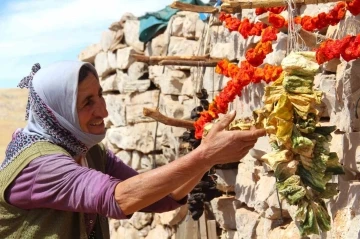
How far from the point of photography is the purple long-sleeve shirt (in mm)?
2389

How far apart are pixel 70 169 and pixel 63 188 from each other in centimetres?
7

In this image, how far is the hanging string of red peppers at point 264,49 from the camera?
10.7 ft

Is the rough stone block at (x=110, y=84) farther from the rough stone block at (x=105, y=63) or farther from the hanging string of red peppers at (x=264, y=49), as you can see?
the hanging string of red peppers at (x=264, y=49)

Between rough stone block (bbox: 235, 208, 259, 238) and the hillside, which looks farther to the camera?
the hillside

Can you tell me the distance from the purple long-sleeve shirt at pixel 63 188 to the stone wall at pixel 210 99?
53.7 inches

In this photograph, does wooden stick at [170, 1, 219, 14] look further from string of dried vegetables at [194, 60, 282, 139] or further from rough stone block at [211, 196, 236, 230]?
rough stone block at [211, 196, 236, 230]

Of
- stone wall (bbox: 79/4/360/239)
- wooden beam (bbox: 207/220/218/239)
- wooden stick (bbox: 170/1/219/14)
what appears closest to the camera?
stone wall (bbox: 79/4/360/239)

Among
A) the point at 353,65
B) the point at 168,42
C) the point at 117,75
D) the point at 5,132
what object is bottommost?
the point at 5,132

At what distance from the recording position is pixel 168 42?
7.33m

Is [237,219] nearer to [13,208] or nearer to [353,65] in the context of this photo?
[353,65]

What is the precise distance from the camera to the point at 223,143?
2365mm

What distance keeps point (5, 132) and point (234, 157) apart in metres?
27.8

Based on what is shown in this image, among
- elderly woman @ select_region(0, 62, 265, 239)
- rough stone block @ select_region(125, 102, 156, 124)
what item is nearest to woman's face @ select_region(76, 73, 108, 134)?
elderly woman @ select_region(0, 62, 265, 239)

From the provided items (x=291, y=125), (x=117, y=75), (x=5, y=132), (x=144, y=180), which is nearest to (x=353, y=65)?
(x=291, y=125)
